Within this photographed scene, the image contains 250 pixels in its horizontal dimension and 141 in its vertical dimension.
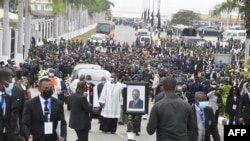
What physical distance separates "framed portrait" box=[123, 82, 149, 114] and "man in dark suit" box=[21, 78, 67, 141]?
775cm

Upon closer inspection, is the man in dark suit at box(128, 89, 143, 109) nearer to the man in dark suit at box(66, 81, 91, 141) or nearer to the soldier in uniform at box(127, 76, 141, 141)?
the soldier in uniform at box(127, 76, 141, 141)

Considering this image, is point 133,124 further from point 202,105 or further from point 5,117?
point 5,117

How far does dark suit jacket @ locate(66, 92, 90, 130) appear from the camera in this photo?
51.9ft

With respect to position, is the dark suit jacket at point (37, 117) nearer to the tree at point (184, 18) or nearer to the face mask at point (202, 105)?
the face mask at point (202, 105)

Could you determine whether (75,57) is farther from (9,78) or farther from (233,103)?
(9,78)

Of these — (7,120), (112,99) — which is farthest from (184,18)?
(7,120)

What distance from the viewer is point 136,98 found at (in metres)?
19.6

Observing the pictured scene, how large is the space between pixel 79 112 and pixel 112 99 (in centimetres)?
581

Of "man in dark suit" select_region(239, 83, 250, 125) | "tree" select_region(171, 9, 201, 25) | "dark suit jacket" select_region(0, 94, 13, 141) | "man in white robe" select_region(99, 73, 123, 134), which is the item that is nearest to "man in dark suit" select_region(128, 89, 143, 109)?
"man in white robe" select_region(99, 73, 123, 134)

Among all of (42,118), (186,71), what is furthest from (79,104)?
(186,71)

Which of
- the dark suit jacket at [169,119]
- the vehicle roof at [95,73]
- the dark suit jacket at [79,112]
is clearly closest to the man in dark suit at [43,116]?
the dark suit jacket at [169,119]

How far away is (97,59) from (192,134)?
29648 mm

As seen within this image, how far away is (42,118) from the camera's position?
11.9 meters

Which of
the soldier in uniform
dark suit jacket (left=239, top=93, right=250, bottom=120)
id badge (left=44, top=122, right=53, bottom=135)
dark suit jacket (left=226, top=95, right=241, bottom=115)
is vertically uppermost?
id badge (left=44, top=122, right=53, bottom=135)
